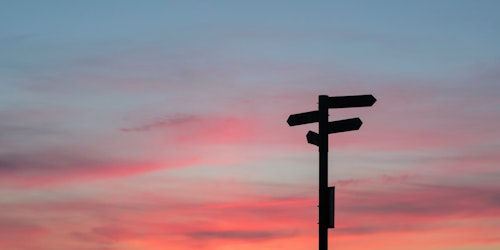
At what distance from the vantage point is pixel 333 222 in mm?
18781

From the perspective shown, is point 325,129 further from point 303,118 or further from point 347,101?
point 347,101

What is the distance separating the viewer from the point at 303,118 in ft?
65.3

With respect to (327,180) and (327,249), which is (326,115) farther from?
(327,249)

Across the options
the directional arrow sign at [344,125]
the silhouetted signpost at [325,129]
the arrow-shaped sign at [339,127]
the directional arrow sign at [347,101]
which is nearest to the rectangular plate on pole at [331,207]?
the silhouetted signpost at [325,129]

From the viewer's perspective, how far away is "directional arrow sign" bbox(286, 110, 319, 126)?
19703 millimetres

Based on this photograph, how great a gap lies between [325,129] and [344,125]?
455mm

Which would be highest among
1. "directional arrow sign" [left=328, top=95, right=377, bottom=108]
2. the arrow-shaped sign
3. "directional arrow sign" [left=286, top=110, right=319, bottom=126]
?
"directional arrow sign" [left=328, top=95, right=377, bottom=108]

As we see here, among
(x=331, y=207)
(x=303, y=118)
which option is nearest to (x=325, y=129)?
(x=303, y=118)

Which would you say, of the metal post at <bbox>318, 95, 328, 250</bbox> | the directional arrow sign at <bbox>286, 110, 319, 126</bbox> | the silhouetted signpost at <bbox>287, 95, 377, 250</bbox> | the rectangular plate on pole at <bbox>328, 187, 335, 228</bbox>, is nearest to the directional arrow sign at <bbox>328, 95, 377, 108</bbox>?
the silhouetted signpost at <bbox>287, 95, 377, 250</bbox>

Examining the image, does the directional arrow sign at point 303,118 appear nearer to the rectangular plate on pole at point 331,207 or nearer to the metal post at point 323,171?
the metal post at point 323,171

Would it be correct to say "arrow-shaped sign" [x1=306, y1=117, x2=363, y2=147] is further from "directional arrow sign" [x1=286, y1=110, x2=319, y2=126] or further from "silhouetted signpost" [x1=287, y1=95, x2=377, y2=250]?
"directional arrow sign" [x1=286, y1=110, x2=319, y2=126]

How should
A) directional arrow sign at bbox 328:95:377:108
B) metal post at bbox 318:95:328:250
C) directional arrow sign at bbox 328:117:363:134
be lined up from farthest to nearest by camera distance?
1. directional arrow sign at bbox 328:95:377:108
2. directional arrow sign at bbox 328:117:363:134
3. metal post at bbox 318:95:328:250

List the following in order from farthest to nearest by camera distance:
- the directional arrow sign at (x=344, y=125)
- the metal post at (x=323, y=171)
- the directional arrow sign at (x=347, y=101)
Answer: the directional arrow sign at (x=347, y=101) → the directional arrow sign at (x=344, y=125) → the metal post at (x=323, y=171)

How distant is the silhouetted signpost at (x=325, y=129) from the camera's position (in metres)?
18.9
